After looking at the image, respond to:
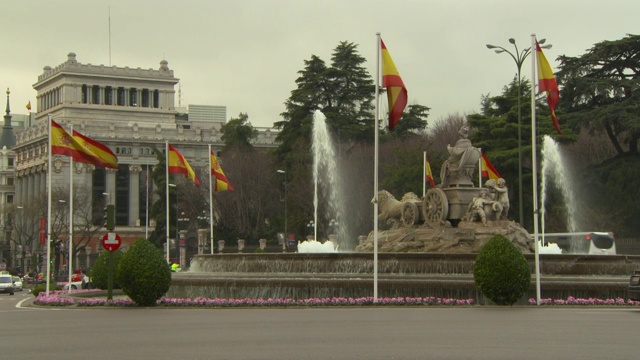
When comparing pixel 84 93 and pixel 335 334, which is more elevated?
pixel 84 93

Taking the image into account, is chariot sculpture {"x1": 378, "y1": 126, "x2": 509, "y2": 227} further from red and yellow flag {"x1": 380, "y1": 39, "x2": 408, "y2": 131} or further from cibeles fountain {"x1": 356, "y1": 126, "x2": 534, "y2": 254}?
red and yellow flag {"x1": 380, "y1": 39, "x2": 408, "y2": 131}

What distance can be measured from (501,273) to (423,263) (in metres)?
5.69

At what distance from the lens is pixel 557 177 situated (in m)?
66.7

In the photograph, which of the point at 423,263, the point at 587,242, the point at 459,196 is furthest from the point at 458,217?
the point at 587,242

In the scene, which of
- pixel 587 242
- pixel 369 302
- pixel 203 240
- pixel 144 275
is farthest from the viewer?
pixel 203 240

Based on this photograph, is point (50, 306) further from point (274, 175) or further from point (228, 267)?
point (274, 175)

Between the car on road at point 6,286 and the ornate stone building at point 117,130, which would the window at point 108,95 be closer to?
the ornate stone building at point 117,130

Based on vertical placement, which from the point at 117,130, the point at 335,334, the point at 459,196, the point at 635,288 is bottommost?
the point at 335,334

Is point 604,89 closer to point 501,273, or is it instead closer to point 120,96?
point 501,273

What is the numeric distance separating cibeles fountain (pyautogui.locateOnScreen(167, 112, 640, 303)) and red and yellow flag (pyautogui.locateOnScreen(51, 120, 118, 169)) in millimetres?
5165

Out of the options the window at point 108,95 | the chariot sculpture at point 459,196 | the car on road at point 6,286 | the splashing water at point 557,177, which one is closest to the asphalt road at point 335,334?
the chariot sculpture at point 459,196

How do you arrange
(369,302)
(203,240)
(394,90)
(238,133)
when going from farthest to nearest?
(238,133), (203,240), (394,90), (369,302)

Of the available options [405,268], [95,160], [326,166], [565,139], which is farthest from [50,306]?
[326,166]

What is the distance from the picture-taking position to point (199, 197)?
106 metres
